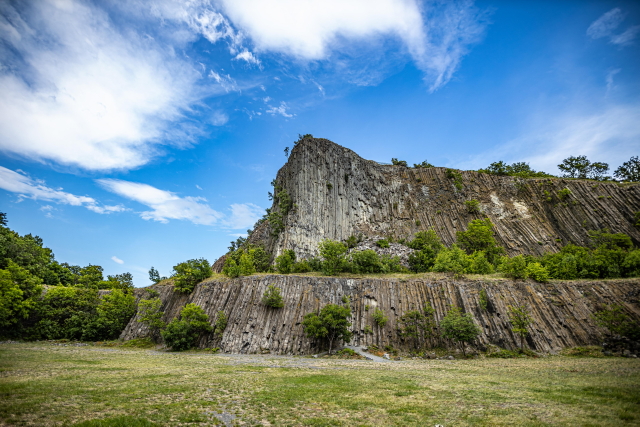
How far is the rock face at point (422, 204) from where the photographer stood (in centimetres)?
5747

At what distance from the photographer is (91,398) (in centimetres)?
1061

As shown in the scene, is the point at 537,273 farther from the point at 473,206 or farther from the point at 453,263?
the point at 473,206

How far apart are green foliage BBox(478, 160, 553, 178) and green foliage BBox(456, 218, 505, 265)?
21.0 m

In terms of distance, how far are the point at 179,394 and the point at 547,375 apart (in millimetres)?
19309

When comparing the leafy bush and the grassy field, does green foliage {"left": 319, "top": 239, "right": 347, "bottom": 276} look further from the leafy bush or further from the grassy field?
the grassy field

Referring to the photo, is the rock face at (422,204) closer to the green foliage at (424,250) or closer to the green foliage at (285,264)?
the green foliage at (285,264)

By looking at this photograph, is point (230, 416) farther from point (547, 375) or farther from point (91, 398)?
point (547, 375)

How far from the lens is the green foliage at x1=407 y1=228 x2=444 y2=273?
176ft

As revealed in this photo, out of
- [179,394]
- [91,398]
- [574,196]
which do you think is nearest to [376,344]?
[179,394]

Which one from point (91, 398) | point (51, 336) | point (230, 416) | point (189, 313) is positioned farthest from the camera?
point (51, 336)

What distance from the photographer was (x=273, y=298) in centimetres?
3806

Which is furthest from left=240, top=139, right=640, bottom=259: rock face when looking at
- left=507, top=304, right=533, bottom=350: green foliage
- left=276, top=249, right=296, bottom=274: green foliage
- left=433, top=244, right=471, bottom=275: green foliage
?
left=507, top=304, right=533, bottom=350: green foliage

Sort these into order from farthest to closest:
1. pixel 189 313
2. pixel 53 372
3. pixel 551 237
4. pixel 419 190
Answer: pixel 419 190
pixel 551 237
pixel 189 313
pixel 53 372

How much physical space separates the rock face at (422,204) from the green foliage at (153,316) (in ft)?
70.8
